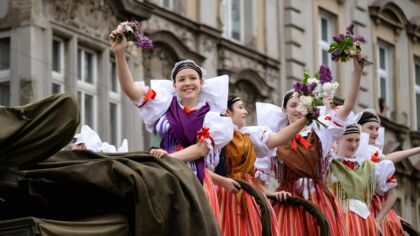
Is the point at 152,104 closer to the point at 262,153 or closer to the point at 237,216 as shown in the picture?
the point at 237,216

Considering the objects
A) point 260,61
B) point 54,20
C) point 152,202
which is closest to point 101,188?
point 152,202

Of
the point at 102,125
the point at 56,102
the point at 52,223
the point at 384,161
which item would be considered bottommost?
the point at 52,223

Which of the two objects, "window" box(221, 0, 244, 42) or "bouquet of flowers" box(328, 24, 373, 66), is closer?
"bouquet of flowers" box(328, 24, 373, 66)

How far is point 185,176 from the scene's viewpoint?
17.9 ft

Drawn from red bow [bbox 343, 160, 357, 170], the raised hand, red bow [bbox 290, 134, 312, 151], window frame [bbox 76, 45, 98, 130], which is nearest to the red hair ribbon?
the raised hand

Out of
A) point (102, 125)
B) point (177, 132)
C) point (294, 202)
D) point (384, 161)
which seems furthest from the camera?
point (102, 125)

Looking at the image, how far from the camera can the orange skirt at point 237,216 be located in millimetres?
9312

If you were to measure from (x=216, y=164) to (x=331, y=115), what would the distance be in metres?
1.96

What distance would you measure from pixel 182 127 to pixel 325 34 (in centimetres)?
1938

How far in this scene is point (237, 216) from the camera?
30.6ft

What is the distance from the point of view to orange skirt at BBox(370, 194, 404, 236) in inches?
472

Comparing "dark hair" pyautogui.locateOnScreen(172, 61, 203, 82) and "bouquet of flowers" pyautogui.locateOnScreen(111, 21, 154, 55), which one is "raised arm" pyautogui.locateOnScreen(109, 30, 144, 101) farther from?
"dark hair" pyautogui.locateOnScreen(172, 61, 203, 82)

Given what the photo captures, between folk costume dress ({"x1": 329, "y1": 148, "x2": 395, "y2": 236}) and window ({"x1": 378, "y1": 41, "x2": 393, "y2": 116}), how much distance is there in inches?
719

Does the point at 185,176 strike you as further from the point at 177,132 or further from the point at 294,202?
the point at 294,202
